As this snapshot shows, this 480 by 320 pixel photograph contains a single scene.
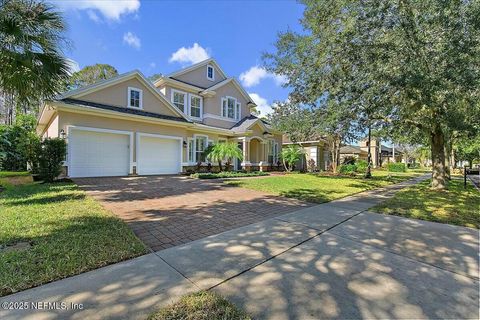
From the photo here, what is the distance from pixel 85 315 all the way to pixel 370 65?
9.35 metres

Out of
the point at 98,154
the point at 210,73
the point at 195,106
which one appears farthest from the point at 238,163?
the point at 98,154

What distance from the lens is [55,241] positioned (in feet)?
12.4

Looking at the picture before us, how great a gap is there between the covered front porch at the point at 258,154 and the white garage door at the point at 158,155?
6004 mm

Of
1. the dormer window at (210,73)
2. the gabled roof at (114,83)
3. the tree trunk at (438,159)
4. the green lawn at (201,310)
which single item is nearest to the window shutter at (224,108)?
the dormer window at (210,73)

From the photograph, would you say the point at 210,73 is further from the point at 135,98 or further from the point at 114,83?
the point at 114,83

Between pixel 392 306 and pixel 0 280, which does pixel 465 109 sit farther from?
pixel 0 280

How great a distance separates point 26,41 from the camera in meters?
7.00

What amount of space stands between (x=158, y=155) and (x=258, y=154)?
970cm

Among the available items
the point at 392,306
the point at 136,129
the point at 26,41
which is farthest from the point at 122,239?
the point at 136,129

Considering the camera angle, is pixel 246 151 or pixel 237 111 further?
pixel 237 111

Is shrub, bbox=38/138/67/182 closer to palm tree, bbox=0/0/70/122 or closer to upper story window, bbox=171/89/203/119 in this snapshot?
palm tree, bbox=0/0/70/122

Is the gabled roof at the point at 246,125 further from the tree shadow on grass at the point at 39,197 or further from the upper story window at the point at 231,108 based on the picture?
the tree shadow on grass at the point at 39,197

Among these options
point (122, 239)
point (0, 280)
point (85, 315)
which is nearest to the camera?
point (85, 315)

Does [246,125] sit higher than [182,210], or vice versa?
[246,125]
